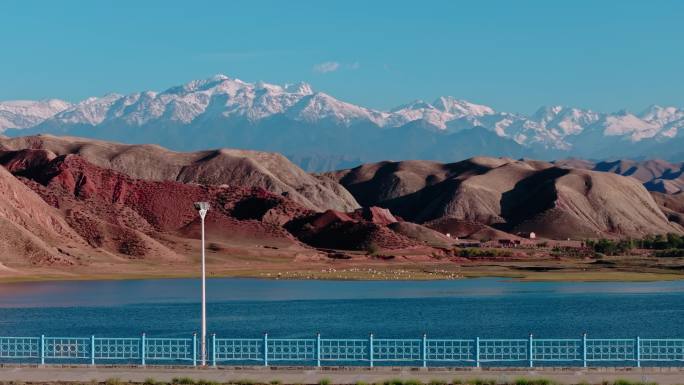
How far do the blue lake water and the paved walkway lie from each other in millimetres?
26174

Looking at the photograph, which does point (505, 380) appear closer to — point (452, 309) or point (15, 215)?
point (452, 309)

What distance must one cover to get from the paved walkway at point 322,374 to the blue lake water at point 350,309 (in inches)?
1030

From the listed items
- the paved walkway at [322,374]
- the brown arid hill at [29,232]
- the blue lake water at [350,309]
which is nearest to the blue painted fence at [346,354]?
the paved walkway at [322,374]

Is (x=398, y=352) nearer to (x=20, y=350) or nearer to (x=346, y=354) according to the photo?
(x=346, y=354)

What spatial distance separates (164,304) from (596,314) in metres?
34.4

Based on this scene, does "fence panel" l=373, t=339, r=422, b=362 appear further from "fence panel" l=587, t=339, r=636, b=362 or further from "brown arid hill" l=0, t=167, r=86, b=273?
"brown arid hill" l=0, t=167, r=86, b=273

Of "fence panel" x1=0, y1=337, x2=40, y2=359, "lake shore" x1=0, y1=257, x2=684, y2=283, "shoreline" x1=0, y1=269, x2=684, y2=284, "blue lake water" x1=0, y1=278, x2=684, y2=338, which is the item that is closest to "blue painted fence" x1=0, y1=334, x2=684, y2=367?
"fence panel" x1=0, y1=337, x2=40, y2=359

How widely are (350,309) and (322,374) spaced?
166 ft

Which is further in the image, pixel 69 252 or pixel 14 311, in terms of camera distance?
pixel 69 252

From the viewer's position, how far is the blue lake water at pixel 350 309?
7619 cm

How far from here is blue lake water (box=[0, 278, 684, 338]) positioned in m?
76.2

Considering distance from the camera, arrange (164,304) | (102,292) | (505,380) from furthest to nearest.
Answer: (102,292)
(164,304)
(505,380)

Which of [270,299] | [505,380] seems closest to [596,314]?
[270,299]

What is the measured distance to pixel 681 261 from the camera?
171 metres
